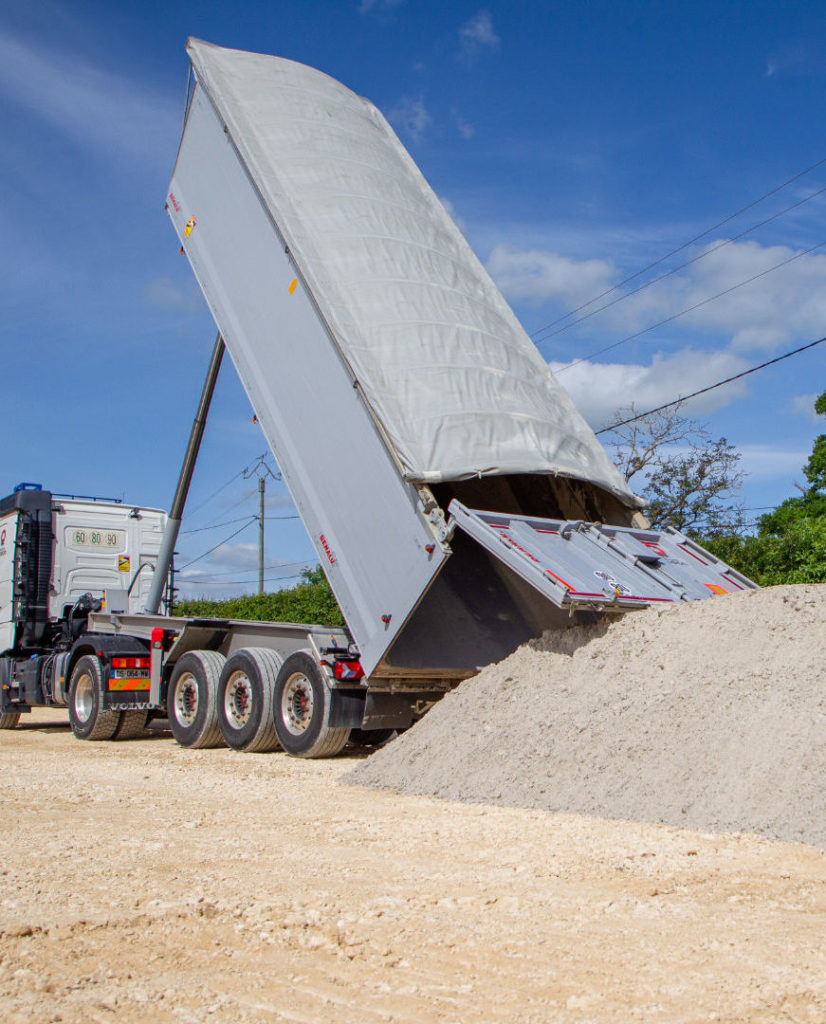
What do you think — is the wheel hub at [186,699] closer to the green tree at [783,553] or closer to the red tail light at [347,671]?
the red tail light at [347,671]

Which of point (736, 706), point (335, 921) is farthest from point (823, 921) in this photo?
point (736, 706)

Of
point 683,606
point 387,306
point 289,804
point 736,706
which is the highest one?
point 387,306

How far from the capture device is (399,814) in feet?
19.1

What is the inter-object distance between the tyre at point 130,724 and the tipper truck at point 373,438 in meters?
1.20

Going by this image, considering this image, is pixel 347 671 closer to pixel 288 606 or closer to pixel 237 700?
pixel 237 700

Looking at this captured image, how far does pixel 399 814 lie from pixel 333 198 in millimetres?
5535

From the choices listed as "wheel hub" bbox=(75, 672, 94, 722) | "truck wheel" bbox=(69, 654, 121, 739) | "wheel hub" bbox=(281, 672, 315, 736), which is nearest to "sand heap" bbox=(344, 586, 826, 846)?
"wheel hub" bbox=(281, 672, 315, 736)

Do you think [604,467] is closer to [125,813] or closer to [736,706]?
[736,706]

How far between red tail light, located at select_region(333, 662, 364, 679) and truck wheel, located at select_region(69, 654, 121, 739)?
406cm

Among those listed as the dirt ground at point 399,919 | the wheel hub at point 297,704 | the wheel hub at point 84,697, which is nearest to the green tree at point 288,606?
the wheel hub at point 84,697

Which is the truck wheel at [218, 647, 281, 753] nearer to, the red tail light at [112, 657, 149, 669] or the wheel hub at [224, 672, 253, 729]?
the wheel hub at [224, 672, 253, 729]

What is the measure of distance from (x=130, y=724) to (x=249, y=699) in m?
2.91

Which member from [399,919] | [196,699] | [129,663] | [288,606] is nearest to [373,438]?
[196,699]

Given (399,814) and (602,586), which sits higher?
(602,586)
